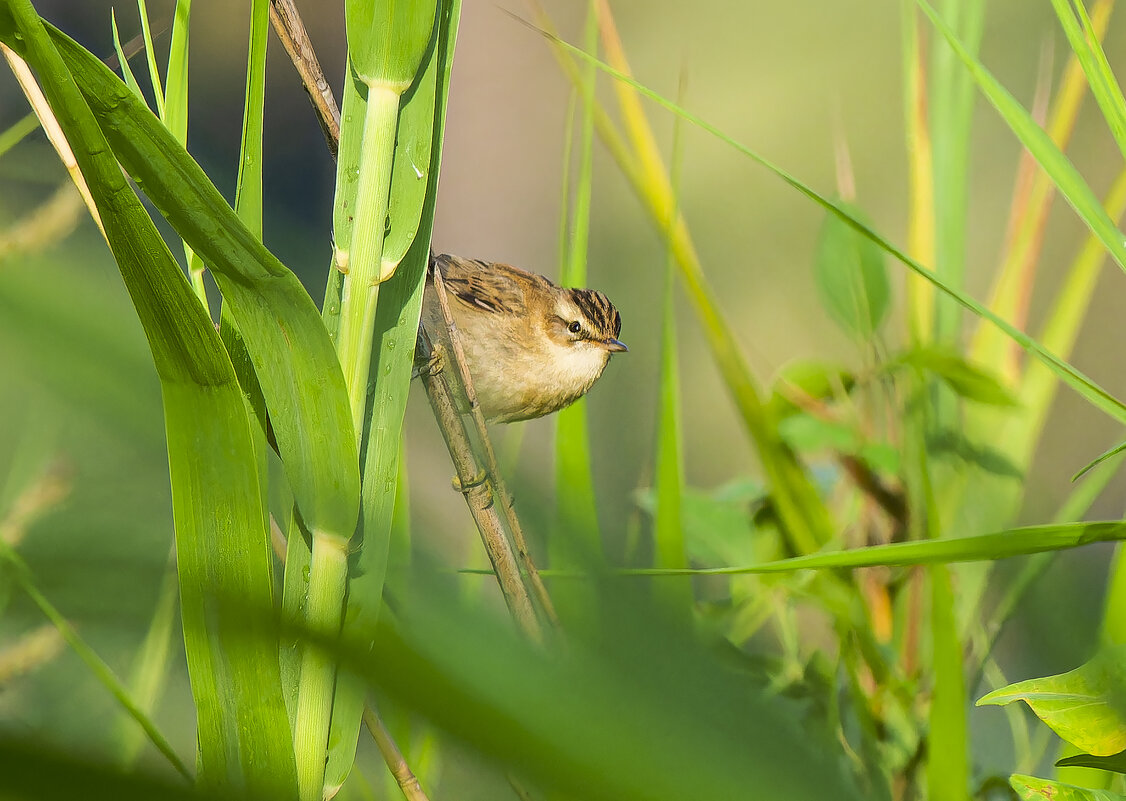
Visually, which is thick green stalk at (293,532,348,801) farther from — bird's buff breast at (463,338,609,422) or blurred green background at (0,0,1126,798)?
bird's buff breast at (463,338,609,422)

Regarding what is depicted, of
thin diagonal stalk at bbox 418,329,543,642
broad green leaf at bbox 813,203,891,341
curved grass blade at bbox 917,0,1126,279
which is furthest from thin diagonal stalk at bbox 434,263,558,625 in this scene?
broad green leaf at bbox 813,203,891,341

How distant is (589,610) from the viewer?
176 mm

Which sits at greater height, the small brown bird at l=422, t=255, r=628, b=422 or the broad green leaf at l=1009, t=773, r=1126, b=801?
the small brown bird at l=422, t=255, r=628, b=422

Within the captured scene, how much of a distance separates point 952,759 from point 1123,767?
0.15 m

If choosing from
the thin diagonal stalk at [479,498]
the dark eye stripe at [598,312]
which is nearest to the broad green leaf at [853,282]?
the thin diagonal stalk at [479,498]

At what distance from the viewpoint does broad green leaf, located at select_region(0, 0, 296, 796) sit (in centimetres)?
30

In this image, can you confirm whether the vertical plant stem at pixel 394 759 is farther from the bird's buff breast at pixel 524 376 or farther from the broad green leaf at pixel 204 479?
the bird's buff breast at pixel 524 376

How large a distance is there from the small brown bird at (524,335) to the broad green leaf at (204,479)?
4.42 ft

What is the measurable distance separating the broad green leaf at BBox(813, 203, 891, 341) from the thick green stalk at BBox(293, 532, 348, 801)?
0.78 meters

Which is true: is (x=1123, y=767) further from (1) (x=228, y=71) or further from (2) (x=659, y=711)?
(1) (x=228, y=71)

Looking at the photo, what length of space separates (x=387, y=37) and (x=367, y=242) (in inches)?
4.0

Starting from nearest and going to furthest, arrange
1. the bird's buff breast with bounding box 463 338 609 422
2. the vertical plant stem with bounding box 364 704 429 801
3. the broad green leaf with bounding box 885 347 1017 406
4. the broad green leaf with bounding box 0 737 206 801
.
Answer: the broad green leaf with bounding box 0 737 206 801 → the vertical plant stem with bounding box 364 704 429 801 → the broad green leaf with bounding box 885 347 1017 406 → the bird's buff breast with bounding box 463 338 609 422

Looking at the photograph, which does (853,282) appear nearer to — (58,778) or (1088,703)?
(1088,703)

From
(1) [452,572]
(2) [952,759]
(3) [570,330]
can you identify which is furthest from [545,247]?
(1) [452,572]
